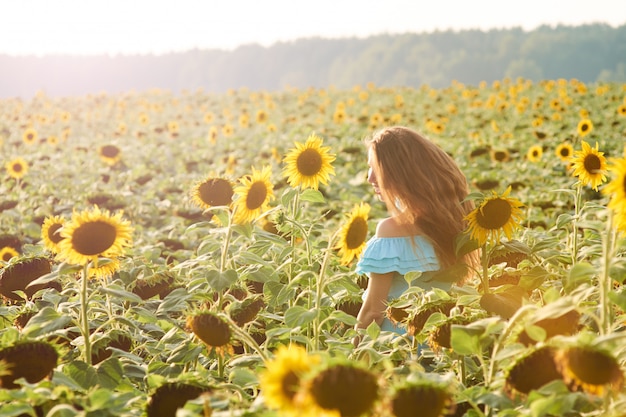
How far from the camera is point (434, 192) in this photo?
138 inches

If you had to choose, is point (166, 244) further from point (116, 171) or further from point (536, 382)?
point (116, 171)

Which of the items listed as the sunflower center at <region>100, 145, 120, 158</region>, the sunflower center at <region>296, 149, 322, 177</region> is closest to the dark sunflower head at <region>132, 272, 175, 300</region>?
the sunflower center at <region>296, 149, 322, 177</region>

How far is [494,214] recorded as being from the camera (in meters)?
2.61

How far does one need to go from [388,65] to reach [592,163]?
72.7 meters

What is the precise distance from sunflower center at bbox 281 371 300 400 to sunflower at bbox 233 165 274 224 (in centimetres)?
154

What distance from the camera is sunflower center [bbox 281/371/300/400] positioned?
149 centimetres

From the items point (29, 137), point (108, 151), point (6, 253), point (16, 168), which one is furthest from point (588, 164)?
point (29, 137)

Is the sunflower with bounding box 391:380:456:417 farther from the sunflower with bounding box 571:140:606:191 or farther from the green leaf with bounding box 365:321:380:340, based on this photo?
the sunflower with bounding box 571:140:606:191

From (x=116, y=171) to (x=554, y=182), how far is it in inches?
265

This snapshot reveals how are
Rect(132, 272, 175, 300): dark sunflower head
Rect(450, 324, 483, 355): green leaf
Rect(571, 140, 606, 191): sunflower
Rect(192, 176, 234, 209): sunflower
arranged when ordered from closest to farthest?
1. Rect(450, 324, 483, 355): green leaf
2. Rect(192, 176, 234, 209): sunflower
3. Rect(571, 140, 606, 191): sunflower
4. Rect(132, 272, 175, 300): dark sunflower head

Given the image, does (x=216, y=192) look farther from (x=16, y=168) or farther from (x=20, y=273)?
(x=16, y=168)

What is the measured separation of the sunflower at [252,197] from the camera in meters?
3.04

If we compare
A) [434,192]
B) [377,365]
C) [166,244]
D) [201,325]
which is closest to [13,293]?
[201,325]

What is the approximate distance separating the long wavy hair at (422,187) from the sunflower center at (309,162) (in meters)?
0.29
